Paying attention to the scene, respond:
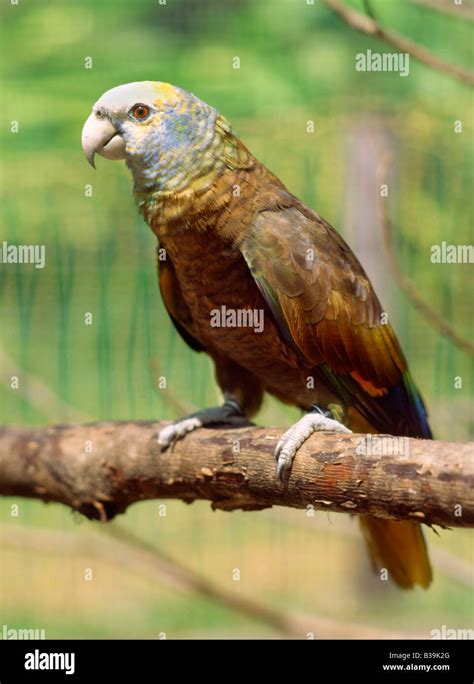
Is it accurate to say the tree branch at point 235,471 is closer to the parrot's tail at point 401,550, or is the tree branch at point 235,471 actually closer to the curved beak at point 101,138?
the parrot's tail at point 401,550

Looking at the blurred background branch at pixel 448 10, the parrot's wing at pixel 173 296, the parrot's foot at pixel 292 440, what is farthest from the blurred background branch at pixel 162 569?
the blurred background branch at pixel 448 10

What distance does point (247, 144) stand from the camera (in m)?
2.34

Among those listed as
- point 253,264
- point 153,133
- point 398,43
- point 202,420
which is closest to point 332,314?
point 253,264

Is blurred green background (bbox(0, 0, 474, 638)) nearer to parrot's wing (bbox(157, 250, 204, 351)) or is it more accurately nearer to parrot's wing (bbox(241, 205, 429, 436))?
parrot's wing (bbox(157, 250, 204, 351))

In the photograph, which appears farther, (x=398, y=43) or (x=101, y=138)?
(x=398, y=43)

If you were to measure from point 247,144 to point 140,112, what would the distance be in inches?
31.2

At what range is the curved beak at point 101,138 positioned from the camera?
1.60 metres

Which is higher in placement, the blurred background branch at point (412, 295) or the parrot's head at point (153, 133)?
the parrot's head at point (153, 133)

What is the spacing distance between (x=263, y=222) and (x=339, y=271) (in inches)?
8.3

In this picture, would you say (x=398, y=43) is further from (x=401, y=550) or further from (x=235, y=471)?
(x=401, y=550)

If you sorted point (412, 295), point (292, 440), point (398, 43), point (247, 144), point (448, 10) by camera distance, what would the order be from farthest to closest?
point (247, 144), point (412, 295), point (448, 10), point (398, 43), point (292, 440)

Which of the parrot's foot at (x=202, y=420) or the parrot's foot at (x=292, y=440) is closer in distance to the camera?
the parrot's foot at (x=292, y=440)

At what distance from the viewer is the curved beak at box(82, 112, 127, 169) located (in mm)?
1603

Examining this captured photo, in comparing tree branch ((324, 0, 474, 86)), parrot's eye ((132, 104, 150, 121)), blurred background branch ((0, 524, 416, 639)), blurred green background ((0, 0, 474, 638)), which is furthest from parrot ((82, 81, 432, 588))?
blurred background branch ((0, 524, 416, 639))
